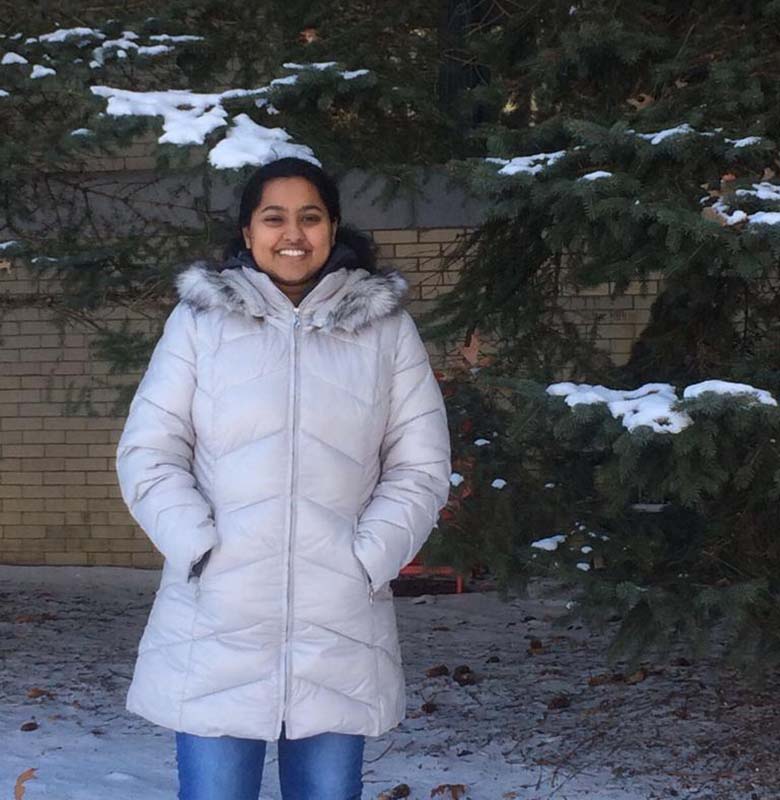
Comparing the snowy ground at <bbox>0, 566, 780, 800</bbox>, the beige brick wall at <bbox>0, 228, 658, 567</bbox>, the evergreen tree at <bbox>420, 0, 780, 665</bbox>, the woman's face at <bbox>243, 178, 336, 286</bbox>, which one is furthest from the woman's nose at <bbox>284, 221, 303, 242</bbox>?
the beige brick wall at <bbox>0, 228, 658, 567</bbox>

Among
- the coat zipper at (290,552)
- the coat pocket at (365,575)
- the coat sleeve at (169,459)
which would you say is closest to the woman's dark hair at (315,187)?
the coat sleeve at (169,459)

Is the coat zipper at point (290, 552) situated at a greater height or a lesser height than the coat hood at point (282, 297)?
lesser

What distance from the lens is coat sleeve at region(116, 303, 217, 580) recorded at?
244 centimetres

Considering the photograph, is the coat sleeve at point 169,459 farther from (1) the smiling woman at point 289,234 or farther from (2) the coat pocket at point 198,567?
(1) the smiling woman at point 289,234

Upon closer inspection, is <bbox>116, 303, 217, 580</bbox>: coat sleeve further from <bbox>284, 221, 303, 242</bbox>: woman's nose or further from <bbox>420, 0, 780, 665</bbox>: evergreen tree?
<bbox>420, 0, 780, 665</bbox>: evergreen tree

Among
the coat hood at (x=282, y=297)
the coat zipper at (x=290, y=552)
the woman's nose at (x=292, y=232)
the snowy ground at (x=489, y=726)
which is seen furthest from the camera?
the snowy ground at (x=489, y=726)

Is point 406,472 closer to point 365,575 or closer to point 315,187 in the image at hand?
point 365,575

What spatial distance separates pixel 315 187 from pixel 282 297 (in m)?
0.28

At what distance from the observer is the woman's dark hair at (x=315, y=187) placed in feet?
8.92

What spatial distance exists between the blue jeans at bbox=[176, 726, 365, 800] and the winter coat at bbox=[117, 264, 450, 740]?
68 millimetres

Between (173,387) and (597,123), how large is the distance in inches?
68.7

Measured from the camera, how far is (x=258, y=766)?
2586 millimetres

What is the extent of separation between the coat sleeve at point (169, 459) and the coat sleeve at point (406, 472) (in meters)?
0.33

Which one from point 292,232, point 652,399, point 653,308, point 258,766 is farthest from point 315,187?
point 653,308
